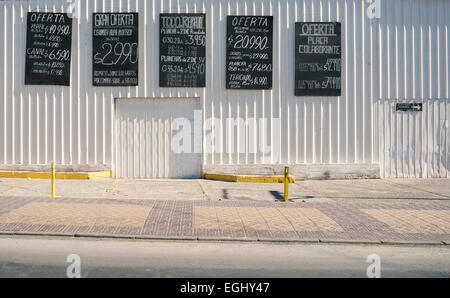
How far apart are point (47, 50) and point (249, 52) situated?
8.00 m

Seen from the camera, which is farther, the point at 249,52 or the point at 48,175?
the point at 249,52

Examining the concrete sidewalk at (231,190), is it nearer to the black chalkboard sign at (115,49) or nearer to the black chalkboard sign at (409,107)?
the black chalkboard sign at (409,107)

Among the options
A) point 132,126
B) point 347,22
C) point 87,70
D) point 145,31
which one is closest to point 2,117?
point 87,70

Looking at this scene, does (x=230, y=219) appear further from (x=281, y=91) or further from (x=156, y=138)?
(x=281, y=91)

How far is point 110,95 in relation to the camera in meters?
16.6

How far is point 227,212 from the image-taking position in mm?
9805

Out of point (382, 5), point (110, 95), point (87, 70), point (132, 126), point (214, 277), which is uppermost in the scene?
point (382, 5)

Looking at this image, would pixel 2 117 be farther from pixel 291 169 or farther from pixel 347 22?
pixel 347 22

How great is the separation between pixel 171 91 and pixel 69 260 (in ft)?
36.3

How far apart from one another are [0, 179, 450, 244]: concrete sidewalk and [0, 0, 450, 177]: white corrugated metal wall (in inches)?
94.4

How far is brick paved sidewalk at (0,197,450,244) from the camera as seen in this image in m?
7.94

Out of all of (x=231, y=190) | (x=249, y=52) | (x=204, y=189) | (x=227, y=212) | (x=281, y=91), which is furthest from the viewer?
(x=281, y=91)

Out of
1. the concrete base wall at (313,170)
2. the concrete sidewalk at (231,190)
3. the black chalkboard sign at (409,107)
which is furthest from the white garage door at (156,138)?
the black chalkboard sign at (409,107)

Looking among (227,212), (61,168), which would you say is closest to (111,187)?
(61,168)
